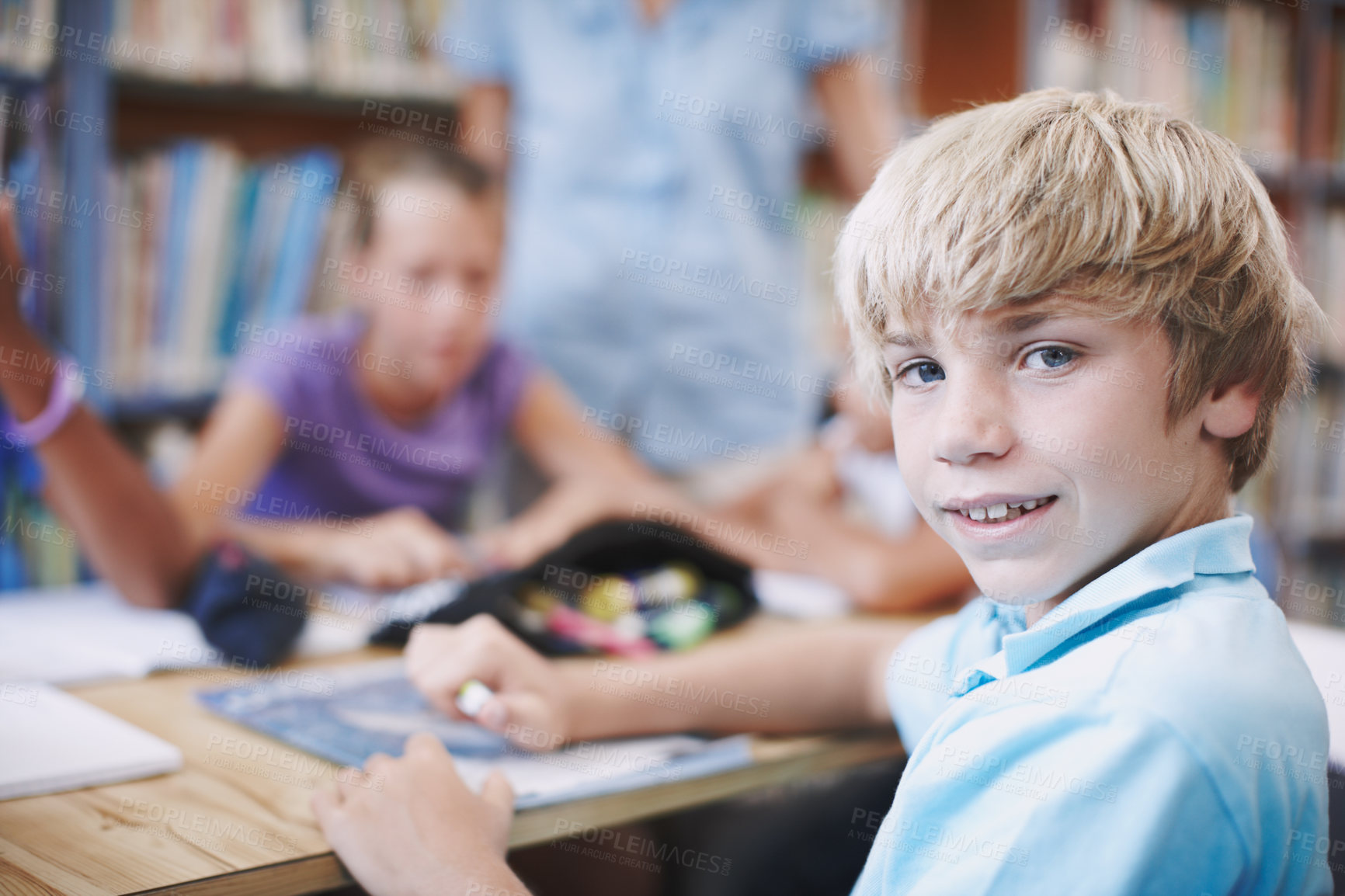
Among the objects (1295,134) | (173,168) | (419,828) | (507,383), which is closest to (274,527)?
(507,383)

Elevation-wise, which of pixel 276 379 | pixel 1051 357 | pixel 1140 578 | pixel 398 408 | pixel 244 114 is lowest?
pixel 398 408

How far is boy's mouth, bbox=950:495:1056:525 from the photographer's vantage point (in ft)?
1.95

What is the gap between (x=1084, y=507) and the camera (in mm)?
578

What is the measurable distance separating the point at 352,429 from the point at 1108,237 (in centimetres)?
129

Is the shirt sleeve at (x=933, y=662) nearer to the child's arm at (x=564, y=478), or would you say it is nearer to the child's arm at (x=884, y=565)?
the child's arm at (x=884, y=565)

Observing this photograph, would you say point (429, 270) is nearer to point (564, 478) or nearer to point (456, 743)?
point (564, 478)

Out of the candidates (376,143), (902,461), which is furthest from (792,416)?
(902,461)

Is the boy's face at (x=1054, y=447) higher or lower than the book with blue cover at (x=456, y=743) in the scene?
higher

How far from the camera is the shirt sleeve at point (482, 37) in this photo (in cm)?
178

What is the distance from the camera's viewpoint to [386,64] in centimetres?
184

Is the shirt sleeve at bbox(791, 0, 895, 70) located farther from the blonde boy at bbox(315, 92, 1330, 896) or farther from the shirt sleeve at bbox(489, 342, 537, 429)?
the blonde boy at bbox(315, 92, 1330, 896)

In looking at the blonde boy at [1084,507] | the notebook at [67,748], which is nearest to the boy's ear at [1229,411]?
the blonde boy at [1084,507]

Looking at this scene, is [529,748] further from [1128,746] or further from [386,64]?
[386,64]

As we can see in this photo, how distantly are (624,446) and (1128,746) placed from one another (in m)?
1.39
